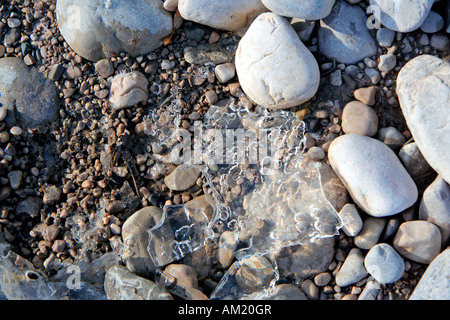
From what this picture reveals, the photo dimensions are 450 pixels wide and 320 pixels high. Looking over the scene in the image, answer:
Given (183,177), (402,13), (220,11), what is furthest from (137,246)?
(402,13)

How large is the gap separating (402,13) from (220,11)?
1230mm

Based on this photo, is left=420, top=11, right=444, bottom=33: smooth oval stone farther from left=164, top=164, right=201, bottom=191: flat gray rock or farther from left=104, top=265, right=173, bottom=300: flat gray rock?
left=104, top=265, right=173, bottom=300: flat gray rock

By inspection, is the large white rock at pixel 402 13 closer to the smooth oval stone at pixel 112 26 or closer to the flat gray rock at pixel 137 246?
the smooth oval stone at pixel 112 26

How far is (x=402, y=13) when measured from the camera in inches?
109

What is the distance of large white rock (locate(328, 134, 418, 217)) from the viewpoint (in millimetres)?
2621

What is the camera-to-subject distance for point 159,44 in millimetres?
3104

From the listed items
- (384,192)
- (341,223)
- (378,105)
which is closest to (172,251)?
(341,223)

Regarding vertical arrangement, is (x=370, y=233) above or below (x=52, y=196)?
below

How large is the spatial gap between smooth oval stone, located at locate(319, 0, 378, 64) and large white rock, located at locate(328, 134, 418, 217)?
0.63 meters

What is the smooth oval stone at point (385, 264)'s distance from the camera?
2.59 meters

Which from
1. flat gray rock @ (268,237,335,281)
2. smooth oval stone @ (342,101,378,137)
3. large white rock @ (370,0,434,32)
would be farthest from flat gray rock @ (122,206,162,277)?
large white rock @ (370,0,434,32)

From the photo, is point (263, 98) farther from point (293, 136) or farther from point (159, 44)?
point (159, 44)

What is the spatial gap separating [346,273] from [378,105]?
118 centimetres

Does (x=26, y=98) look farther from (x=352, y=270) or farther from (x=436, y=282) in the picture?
(x=436, y=282)
